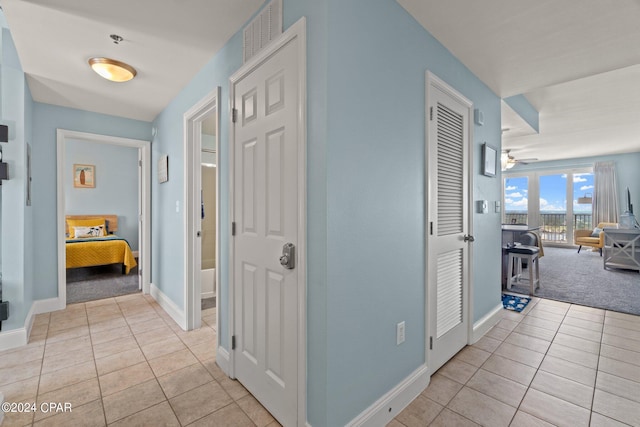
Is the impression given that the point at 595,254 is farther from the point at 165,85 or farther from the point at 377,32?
the point at 165,85

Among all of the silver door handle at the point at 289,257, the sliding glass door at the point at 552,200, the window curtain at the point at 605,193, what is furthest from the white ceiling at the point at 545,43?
the sliding glass door at the point at 552,200

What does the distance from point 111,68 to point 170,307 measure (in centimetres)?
242

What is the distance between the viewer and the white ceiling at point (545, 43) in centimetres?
176

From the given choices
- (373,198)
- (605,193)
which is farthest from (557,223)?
(373,198)

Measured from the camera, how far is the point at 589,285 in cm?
433

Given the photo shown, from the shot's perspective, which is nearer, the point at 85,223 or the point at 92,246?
the point at 92,246

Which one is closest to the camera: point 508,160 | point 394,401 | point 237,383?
point 394,401

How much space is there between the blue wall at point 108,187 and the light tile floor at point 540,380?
6.79 metres

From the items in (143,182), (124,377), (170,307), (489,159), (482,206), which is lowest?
(124,377)

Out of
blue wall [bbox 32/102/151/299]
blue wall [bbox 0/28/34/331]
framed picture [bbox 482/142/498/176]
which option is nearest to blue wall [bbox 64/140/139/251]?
blue wall [bbox 32/102/151/299]

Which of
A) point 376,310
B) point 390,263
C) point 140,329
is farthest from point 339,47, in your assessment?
point 140,329

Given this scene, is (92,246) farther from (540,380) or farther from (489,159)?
(540,380)

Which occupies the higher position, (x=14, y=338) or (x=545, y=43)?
(x=545, y=43)

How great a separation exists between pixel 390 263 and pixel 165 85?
2.82m
